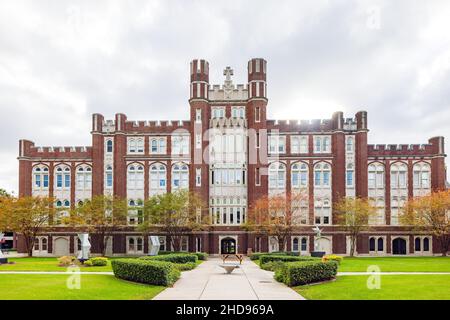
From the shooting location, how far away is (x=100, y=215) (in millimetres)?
58938

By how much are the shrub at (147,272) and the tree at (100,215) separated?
32381mm

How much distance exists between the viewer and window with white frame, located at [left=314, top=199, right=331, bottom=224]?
65.0 metres

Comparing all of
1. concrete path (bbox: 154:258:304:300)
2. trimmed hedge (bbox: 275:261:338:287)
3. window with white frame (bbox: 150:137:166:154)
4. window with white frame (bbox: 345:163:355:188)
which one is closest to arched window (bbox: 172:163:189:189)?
window with white frame (bbox: 150:137:166:154)

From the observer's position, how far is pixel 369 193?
6594cm

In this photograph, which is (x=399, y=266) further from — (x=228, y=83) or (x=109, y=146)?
(x=109, y=146)

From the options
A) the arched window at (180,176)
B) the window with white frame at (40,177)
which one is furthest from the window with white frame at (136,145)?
the window with white frame at (40,177)

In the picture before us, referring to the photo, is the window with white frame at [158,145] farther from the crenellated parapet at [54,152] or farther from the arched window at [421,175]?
the arched window at [421,175]

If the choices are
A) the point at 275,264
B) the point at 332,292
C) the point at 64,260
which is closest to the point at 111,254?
the point at 64,260

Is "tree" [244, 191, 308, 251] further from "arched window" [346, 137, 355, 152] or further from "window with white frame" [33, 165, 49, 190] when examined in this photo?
"window with white frame" [33, 165, 49, 190]

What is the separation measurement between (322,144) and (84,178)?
107 ft

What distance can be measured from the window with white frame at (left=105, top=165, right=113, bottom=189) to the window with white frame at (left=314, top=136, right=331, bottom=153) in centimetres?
2778

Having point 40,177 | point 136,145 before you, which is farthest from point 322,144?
point 40,177
